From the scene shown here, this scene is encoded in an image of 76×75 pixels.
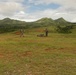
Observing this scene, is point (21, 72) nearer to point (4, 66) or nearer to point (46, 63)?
point (4, 66)

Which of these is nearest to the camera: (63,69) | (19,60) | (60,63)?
(63,69)

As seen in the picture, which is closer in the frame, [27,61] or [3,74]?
[3,74]

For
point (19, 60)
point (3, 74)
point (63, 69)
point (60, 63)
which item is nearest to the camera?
point (3, 74)

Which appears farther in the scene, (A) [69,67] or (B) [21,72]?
(A) [69,67]

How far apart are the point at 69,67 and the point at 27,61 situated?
6.19m

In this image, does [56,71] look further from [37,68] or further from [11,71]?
[11,71]

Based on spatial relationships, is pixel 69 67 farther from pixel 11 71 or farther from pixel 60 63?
pixel 11 71

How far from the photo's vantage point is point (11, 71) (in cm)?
2261

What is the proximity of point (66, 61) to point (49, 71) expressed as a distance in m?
5.89

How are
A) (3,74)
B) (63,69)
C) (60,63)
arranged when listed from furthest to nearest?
1. (60,63)
2. (63,69)
3. (3,74)

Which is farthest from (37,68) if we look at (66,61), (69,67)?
(66,61)

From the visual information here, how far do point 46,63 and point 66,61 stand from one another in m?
2.96

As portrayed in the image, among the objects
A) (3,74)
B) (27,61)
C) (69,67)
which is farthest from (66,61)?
(3,74)

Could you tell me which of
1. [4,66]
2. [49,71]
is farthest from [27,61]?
[49,71]
